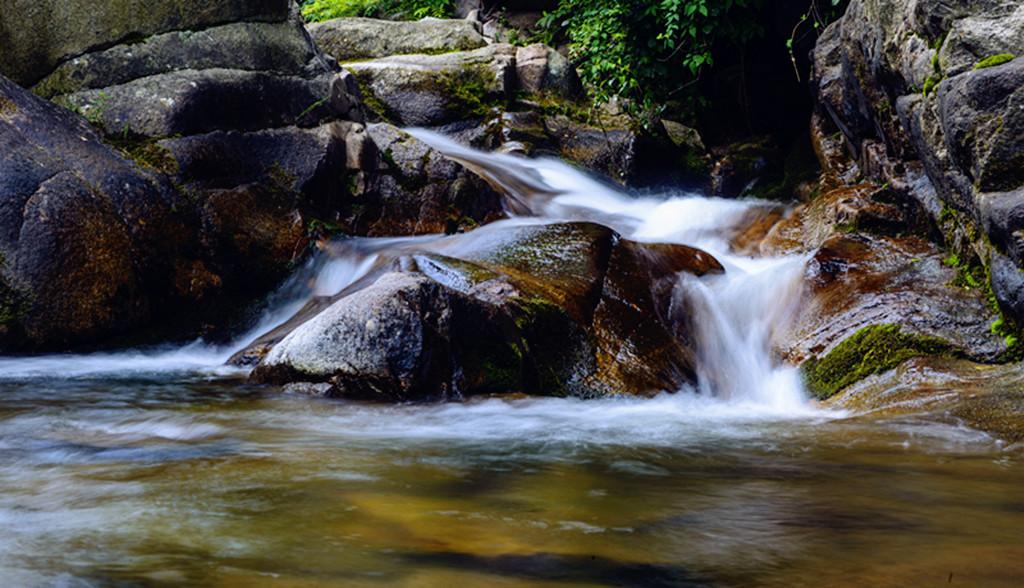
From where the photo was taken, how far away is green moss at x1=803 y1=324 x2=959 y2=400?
541 cm

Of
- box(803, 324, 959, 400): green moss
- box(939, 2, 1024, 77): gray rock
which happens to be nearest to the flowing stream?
box(803, 324, 959, 400): green moss

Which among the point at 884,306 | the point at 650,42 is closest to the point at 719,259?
the point at 884,306

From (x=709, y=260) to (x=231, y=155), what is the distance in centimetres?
435

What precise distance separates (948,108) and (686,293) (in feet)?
7.29

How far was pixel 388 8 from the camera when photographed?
16.0 m

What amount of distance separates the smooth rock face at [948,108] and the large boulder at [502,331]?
2.06 m

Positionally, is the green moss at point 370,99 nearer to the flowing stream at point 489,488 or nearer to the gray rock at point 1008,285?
the flowing stream at point 489,488

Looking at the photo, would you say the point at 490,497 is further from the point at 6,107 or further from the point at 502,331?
the point at 6,107

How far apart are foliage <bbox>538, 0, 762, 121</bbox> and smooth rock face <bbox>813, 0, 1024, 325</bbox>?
9.40 ft

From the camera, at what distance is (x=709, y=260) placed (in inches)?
288

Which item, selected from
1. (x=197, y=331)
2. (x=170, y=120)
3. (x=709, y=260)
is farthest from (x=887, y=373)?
(x=170, y=120)

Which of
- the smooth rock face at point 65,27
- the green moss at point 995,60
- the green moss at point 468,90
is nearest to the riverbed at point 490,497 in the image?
the green moss at point 995,60

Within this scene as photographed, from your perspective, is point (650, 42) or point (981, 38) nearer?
point (981, 38)

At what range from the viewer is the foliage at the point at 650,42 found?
11.2 meters
